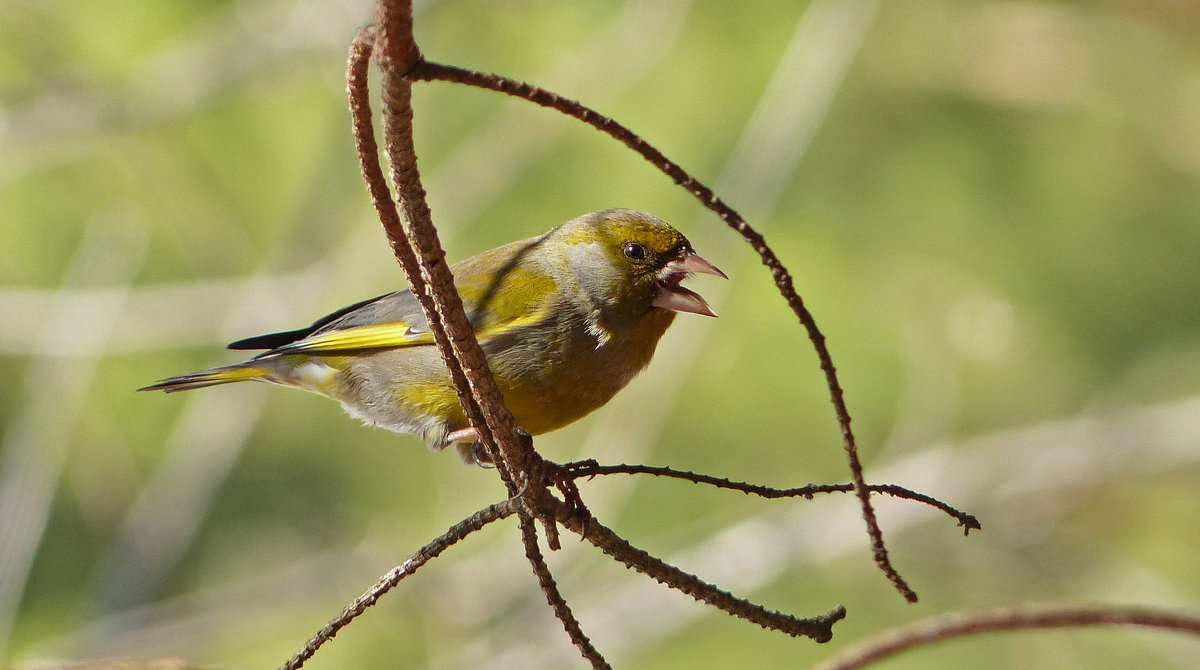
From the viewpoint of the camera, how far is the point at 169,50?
8484mm

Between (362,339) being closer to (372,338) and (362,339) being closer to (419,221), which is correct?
(372,338)

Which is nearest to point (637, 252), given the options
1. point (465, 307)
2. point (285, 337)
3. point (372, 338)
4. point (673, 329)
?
point (465, 307)

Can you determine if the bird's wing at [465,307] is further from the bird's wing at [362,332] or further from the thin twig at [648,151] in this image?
the thin twig at [648,151]

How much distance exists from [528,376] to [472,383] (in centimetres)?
120

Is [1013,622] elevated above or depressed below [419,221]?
below

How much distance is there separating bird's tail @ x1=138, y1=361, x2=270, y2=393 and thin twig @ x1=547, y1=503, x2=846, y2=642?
6.04ft

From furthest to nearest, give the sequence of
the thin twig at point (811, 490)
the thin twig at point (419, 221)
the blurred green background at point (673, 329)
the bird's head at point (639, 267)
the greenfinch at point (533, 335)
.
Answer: the blurred green background at point (673, 329) < the bird's head at point (639, 267) < the greenfinch at point (533, 335) < the thin twig at point (811, 490) < the thin twig at point (419, 221)

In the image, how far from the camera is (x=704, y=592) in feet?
5.85

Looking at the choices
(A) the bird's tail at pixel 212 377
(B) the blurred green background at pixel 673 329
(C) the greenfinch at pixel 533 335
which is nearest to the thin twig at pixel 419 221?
(C) the greenfinch at pixel 533 335

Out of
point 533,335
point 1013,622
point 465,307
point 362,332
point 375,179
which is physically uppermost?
point 362,332

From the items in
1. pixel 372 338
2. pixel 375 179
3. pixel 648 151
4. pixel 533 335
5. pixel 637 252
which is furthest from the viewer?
pixel 372 338

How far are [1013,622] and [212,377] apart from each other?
8.55 feet

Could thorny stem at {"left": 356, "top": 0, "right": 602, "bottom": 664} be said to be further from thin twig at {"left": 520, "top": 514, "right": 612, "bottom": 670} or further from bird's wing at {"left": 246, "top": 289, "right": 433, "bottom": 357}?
bird's wing at {"left": 246, "top": 289, "right": 433, "bottom": 357}

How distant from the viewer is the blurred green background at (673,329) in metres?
6.48
